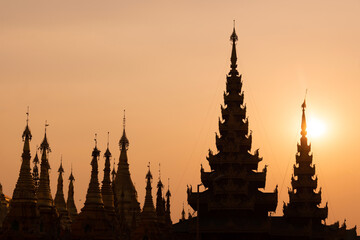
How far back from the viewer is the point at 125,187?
132 meters

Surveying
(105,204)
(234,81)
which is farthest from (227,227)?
(234,81)

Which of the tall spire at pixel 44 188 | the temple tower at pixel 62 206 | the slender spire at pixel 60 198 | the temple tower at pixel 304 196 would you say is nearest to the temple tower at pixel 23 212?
the tall spire at pixel 44 188

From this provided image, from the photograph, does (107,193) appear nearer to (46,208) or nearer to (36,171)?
(46,208)

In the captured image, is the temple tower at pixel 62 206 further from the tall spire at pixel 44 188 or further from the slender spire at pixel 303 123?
the slender spire at pixel 303 123

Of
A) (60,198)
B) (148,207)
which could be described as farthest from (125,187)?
(148,207)

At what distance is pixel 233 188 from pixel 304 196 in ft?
44.3

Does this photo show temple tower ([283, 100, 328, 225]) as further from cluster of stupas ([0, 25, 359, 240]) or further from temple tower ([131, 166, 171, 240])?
temple tower ([131, 166, 171, 240])

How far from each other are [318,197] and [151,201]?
24094 mm

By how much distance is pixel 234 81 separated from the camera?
11869 cm

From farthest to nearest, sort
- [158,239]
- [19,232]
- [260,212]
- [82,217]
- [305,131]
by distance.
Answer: [305,131], [260,212], [158,239], [82,217], [19,232]

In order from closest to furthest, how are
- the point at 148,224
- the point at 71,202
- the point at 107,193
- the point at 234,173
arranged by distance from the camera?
1. the point at 107,193
2. the point at 148,224
3. the point at 234,173
4. the point at 71,202

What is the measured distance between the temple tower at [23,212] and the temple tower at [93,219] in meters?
7.67

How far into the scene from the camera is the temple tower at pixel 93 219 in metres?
93.4

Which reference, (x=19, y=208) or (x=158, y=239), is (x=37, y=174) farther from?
(x=19, y=208)
